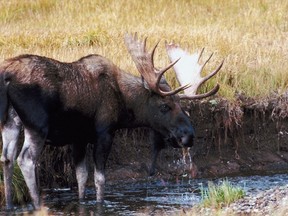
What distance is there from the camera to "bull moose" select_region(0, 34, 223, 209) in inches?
501

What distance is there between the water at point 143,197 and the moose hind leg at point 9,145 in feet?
1.55

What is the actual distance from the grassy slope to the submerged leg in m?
2.58

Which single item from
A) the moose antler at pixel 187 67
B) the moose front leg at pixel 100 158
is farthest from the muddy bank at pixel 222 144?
the moose front leg at pixel 100 158

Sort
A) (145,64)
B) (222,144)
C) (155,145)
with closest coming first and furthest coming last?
(145,64) → (155,145) → (222,144)

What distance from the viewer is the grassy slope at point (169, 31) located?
53.8 feet

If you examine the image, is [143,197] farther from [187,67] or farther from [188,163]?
[187,67]

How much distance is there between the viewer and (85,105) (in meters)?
13.3

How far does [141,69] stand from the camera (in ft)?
44.8

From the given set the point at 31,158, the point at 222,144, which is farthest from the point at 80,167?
the point at 222,144

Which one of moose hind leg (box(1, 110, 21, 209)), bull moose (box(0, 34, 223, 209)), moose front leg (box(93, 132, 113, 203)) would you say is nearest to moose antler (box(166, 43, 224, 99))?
bull moose (box(0, 34, 223, 209))

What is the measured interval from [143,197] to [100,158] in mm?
968

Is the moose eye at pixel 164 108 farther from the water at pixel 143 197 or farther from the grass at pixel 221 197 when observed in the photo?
the grass at pixel 221 197

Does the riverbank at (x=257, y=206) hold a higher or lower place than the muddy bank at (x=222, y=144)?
lower

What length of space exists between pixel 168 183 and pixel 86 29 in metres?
5.51
